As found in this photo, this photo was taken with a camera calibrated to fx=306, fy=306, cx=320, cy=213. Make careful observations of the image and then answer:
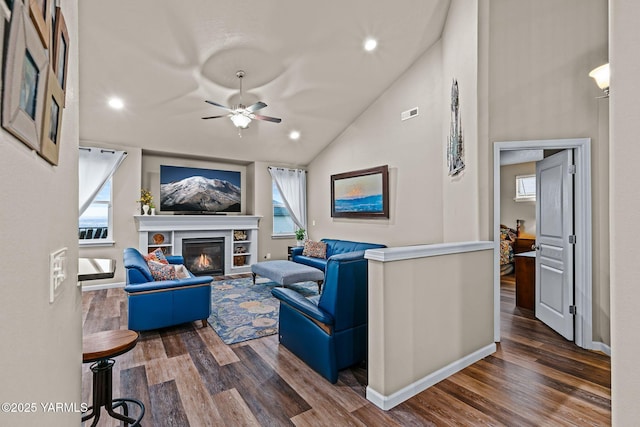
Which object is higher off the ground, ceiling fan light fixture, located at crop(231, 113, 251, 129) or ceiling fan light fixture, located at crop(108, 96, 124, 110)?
ceiling fan light fixture, located at crop(108, 96, 124, 110)

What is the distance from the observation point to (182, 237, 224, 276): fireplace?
6.11 meters

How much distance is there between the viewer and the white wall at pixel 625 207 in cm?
78

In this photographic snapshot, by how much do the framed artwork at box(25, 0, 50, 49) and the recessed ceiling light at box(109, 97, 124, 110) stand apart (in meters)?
4.37

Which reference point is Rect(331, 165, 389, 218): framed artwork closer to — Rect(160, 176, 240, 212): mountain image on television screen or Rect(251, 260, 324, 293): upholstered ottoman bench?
Rect(251, 260, 324, 293): upholstered ottoman bench

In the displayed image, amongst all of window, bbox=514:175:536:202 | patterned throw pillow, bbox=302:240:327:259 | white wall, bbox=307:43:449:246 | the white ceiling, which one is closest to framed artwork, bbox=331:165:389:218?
white wall, bbox=307:43:449:246

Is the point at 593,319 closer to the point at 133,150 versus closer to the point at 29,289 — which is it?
the point at 29,289

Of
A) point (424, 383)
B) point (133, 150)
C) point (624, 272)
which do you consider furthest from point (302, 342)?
point (133, 150)

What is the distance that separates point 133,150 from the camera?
216 inches

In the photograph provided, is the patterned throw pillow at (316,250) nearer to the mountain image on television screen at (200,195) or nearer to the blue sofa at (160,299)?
the mountain image on television screen at (200,195)

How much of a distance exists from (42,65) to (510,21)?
410cm

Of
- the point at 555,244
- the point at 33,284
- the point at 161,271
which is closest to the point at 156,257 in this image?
the point at 161,271

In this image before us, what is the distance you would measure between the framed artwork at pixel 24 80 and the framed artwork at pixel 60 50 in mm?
155

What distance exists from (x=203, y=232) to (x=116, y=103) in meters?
2.75

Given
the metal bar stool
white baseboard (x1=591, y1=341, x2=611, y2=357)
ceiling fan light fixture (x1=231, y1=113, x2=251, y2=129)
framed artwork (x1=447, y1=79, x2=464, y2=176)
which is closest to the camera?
the metal bar stool
